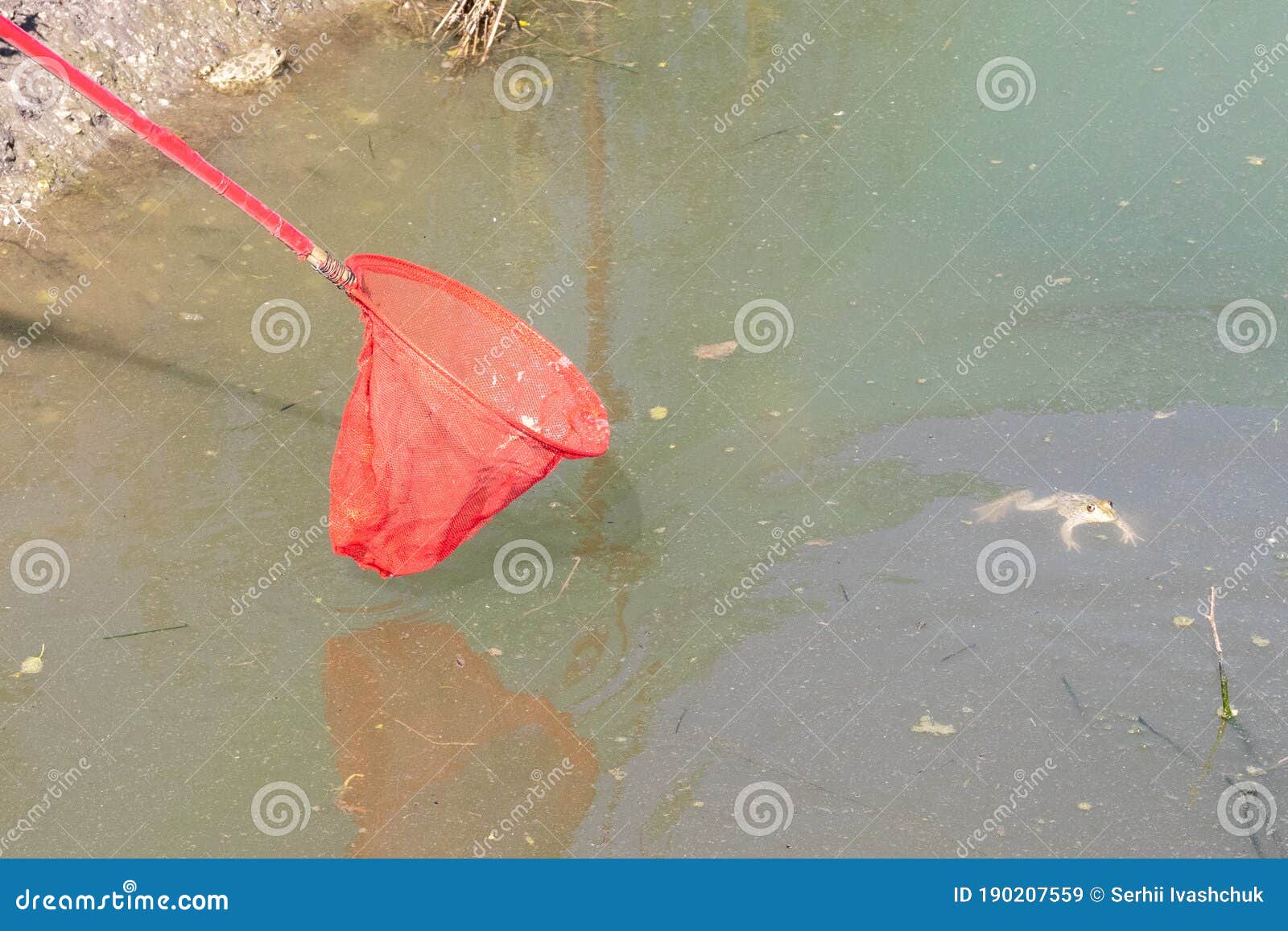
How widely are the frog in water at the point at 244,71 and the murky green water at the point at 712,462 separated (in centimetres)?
11

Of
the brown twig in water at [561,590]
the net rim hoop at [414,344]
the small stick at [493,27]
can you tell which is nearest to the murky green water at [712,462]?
the brown twig in water at [561,590]

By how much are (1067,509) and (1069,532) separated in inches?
4.4

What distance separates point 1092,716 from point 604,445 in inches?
63.5

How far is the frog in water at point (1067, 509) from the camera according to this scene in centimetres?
434

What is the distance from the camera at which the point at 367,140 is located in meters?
6.24

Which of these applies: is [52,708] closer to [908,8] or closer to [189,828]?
[189,828]

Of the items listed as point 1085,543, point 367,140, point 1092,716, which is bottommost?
point 367,140

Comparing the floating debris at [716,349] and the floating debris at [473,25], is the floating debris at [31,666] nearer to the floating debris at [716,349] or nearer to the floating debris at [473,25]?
the floating debris at [716,349]

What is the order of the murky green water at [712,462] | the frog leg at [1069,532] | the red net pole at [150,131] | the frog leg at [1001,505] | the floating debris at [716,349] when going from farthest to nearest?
1. the floating debris at [716,349]
2. the frog leg at [1001,505]
3. the frog leg at [1069,532]
4. the murky green water at [712,462]
5. the red net pole at [150,131]

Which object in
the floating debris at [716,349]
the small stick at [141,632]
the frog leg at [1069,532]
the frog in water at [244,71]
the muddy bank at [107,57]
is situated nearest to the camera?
the small stick at [141,632]

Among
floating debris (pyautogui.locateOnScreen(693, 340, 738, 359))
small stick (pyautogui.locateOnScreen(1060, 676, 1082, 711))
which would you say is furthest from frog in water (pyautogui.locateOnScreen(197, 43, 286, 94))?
small stick (pyautogui.locateOnScreen(1060, 676, 1082, 711))

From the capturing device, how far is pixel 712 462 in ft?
15.3

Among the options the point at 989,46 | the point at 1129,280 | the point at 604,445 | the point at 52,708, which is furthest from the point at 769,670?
the point at 989,46

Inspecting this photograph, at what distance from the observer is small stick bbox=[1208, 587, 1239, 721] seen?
3.74m
